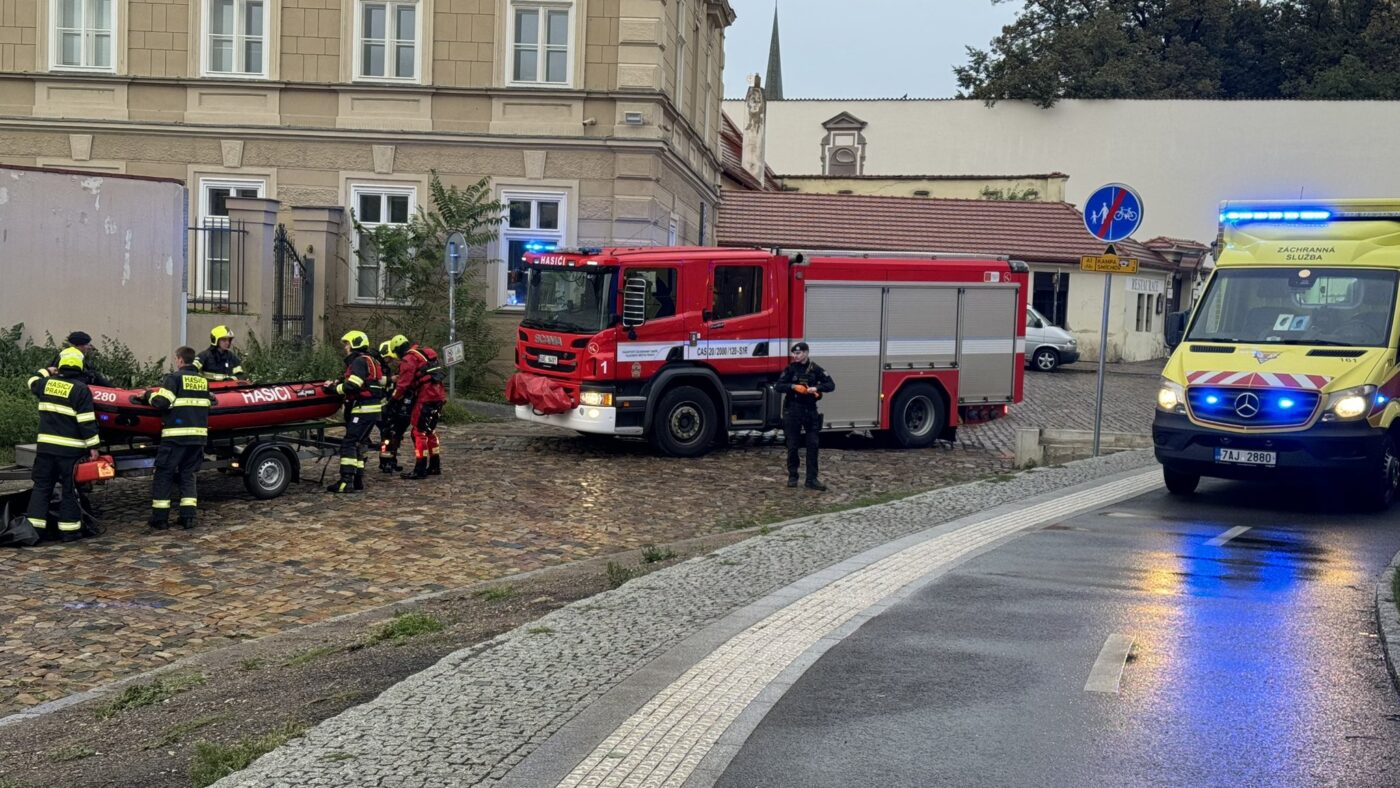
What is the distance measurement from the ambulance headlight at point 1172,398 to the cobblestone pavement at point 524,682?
13.0 ft

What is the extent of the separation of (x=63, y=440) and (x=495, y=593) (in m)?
4.43

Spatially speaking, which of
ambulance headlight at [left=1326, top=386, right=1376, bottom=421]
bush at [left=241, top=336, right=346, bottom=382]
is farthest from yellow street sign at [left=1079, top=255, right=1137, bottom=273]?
bush at [left=241, top=336, right=346, bottom=382]

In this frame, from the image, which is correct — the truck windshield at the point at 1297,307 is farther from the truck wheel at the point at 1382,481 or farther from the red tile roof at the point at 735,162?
the red tile roof at the point at 735,162

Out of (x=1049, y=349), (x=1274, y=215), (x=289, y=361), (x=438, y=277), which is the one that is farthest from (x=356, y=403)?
(x=1049, y=349)

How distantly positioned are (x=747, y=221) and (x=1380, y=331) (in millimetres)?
31804

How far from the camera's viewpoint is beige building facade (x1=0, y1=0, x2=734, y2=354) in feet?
80.8

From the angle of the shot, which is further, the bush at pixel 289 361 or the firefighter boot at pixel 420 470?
the bush at pixel 289 361

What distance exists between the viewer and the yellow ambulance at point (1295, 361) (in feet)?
45.3

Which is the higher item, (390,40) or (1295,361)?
(390,40)

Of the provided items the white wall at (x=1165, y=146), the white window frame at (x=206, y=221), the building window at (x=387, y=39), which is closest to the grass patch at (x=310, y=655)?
the white window frame at (x=206, y=221)

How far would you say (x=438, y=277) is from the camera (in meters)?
24.1

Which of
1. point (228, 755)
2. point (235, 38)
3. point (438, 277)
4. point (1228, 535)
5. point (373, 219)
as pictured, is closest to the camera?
point (228, 755)

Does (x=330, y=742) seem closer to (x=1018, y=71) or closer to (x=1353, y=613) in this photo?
(x=1353, y=613)

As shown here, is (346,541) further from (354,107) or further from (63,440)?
(354,107)
